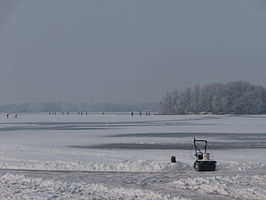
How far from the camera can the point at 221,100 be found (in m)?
147

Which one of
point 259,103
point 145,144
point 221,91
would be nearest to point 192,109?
point 221,91

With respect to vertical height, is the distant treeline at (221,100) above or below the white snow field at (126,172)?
above

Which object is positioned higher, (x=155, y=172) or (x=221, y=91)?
(x=221, y=91)

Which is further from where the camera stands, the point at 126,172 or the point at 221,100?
the point at 221,100

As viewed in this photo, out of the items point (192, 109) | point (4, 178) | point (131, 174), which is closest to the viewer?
point (4, 178)

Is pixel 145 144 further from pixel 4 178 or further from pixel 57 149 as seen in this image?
pixel 4 178

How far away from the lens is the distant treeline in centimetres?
14400

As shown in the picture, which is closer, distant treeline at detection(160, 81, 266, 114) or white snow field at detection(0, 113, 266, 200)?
white snow field at detection(0, 113, 266, 200)

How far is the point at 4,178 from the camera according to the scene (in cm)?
1559

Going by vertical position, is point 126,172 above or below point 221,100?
below

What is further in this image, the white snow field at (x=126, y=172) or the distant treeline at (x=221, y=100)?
the distant treeline at (x=221, y=100)

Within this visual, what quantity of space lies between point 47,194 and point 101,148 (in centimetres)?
1473

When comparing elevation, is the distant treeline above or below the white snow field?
above

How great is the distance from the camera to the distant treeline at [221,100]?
472 feet
